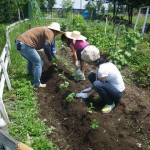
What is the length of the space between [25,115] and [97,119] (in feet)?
4.50

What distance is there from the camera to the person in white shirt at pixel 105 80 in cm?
519

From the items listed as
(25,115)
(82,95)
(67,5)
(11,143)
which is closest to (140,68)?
(82,95)

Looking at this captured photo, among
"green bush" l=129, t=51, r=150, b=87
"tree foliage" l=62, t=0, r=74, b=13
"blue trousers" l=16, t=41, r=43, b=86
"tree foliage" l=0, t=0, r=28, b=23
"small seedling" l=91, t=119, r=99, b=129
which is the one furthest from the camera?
"tree foliage" l=62, t=0, r=74, b=13

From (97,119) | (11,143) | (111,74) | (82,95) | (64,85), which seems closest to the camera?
(11,143)

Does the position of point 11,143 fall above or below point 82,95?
above

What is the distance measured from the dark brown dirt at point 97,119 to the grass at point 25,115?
16cm

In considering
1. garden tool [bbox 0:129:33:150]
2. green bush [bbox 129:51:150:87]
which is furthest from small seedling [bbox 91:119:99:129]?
green bush [bbox 129:51:150:87]

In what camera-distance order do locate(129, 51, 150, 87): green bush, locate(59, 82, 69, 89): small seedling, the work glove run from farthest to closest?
locate(129, 51, 150, 87): green bush → locate(59, 82, 69, 89): small seedling → the work glove

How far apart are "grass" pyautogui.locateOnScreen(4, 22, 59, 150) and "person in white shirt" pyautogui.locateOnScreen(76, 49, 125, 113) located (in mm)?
1191

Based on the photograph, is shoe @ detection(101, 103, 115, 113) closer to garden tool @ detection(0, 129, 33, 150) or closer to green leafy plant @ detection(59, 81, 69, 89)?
green leafy plant @ detection(59, 81, 69, 89)

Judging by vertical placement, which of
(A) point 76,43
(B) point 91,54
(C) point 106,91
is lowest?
(C) point 106,91

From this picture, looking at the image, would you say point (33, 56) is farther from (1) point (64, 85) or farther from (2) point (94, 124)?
(2) point (94, 124)

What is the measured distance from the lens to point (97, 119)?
5164mm

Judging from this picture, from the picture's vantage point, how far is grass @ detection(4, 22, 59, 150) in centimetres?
473
